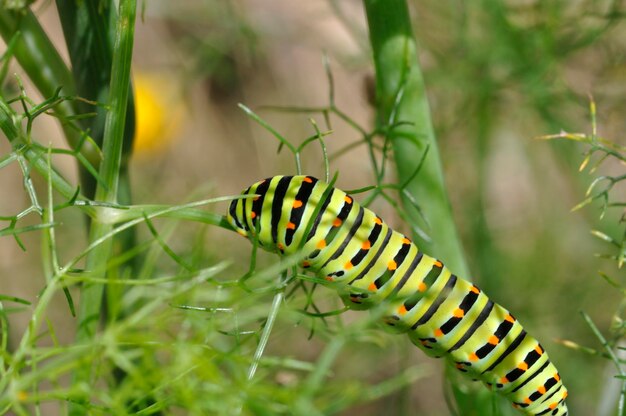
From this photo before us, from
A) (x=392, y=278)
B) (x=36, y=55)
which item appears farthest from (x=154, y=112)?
(x=392, y=278)

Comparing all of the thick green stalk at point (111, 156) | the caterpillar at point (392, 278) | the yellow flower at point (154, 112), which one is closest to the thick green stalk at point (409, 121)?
the caterpillar at point (392, 278)

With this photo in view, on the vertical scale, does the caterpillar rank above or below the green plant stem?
below

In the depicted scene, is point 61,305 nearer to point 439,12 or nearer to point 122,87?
point 439,12

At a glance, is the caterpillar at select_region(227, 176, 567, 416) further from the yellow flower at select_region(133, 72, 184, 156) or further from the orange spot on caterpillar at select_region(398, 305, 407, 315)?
the yellow flower at select_region(133, 72, 184, 156)

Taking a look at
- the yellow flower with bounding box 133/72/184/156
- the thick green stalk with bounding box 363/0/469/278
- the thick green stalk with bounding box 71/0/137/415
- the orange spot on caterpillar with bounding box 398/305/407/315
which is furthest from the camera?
the yellow flower with bounding box 133/72/184/156

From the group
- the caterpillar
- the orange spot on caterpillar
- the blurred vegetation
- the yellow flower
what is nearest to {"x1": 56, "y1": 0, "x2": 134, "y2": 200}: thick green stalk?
the blurred vegetation

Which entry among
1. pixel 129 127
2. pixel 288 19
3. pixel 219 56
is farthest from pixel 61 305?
pixel 129 127

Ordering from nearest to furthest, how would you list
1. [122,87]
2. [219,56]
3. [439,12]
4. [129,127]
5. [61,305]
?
[122,87], [129,127], [439,12], [61,305], [219,56]

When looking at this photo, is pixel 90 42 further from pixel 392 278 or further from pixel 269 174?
pixel 269 174

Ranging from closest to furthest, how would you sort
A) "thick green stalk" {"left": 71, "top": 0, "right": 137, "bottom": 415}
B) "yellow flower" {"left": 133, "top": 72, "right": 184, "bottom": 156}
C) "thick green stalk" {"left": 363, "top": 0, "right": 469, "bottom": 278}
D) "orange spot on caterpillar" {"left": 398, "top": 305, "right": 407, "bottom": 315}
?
"thick green stalk" {"left": 71, "top": 0, "right": 137, "bottom": 415} < "orange spot on caterpillar" {"left": 398, "top": 305, "right": 407, "bottom": 315} < "thick green stalk" {"left": 363, "top": 0, "right": 469, "bottom": 278} < "yellow flower" {"left": 133, "top": 72, "right": 184, "bottom": 156}

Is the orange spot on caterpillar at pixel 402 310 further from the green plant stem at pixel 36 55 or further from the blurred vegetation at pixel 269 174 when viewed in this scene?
the green plant stem at pixel 36 55
